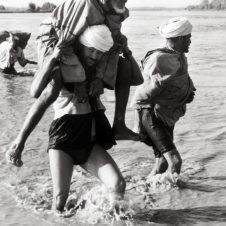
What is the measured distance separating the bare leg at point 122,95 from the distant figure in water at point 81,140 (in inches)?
3.1

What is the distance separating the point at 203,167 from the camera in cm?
698

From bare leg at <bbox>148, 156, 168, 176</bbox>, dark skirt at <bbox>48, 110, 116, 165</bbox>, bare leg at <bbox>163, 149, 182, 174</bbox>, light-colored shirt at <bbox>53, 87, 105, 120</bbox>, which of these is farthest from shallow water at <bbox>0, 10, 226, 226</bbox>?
light-colored shirt at <bbox>53, 87, 105, 120</bbox>

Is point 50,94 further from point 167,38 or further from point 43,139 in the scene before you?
point 43,139

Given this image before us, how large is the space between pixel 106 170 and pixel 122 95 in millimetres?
608

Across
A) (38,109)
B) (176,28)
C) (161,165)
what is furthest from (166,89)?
(38,109)

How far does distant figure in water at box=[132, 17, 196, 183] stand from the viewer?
17.9 ft

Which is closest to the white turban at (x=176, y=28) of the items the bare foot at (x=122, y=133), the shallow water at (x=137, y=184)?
the bare foot at (x=122, y=133)

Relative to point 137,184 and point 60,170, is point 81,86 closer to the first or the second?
point 60,170

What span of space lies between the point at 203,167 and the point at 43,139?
2556mm

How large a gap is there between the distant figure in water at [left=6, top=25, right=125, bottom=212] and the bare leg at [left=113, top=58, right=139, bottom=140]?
8 centimetres

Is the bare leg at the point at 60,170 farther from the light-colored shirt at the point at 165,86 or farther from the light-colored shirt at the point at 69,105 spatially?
the light-colored shirt at the point at 165,86

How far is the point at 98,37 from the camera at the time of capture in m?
4.17

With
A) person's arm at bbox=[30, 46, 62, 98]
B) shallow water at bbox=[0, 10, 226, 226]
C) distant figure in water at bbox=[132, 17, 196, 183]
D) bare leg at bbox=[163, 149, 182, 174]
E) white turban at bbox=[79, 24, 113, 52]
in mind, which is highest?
white turban at bbox=[79, 24, 113, 52]

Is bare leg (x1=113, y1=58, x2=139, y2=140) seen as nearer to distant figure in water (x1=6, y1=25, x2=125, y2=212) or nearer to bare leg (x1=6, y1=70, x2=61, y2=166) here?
distant figure in water (x1=6, y1=25, x2=125, y2=212)
